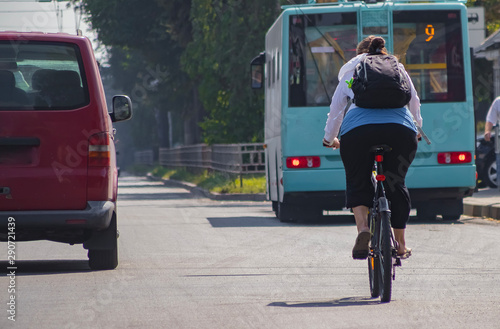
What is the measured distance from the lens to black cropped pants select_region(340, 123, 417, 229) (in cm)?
711

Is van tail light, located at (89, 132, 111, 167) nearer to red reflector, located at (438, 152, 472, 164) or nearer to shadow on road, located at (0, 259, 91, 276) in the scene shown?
shadow on road, located at (0, 259, 91, 276)

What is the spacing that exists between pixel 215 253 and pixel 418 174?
4.91 meters

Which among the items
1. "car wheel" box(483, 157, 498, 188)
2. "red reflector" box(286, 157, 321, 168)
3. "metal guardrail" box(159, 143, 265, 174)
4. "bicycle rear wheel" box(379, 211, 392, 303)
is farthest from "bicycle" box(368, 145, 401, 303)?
"metal guardrail" box(159, 143, 265, 174)

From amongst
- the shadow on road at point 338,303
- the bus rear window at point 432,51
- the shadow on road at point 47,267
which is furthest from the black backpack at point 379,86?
the bus rear window at point 432,51

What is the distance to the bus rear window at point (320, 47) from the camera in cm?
1523

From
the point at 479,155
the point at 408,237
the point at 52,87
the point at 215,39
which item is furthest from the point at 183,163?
the point at 52,87

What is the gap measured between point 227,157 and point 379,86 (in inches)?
932

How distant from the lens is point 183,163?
47156 millimetres

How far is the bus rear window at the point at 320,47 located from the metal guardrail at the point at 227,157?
11.8 meters

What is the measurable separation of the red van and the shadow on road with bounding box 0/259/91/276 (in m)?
0.49

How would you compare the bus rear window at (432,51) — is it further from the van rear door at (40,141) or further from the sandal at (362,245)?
the sandal at (362,245)

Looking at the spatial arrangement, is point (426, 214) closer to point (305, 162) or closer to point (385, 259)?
point (305, 162)

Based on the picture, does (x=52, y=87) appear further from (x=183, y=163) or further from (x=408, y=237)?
(x=183, y=163)

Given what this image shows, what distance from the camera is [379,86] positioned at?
23.1 ft
